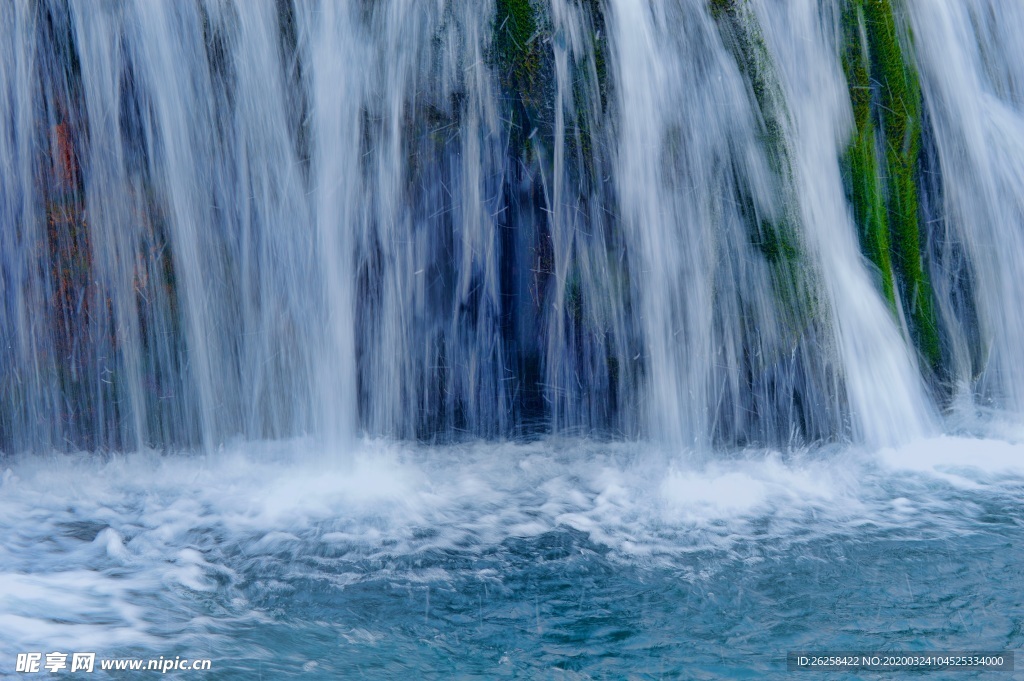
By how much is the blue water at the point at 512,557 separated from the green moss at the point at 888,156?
32.5 inches

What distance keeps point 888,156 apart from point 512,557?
120 inches

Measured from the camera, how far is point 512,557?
3434 millimetres

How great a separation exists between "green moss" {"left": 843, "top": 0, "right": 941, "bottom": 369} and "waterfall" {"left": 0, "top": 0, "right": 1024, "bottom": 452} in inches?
12.2

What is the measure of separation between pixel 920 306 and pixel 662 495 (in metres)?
1.99

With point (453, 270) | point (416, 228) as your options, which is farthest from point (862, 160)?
point (416, 228)

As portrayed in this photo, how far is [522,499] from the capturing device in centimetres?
400

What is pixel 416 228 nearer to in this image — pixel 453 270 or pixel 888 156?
pixel 453 270

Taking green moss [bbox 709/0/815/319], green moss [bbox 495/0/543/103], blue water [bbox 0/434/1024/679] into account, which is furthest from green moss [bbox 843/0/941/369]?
green moss [bbox 495/0/543/103]

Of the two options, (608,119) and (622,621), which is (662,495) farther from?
(608,119)

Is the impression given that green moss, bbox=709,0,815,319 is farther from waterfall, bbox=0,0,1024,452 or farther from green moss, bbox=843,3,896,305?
green moss, bbox=843,3,896,305

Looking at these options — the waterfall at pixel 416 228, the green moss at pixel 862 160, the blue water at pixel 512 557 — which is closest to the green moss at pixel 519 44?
the waterfall at pixel 416 228

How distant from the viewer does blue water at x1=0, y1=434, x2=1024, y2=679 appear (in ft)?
9.24

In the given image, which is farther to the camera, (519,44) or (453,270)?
(453,270)

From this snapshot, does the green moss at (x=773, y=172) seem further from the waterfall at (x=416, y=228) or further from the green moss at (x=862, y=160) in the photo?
the green moss at (x=862, y=160)
